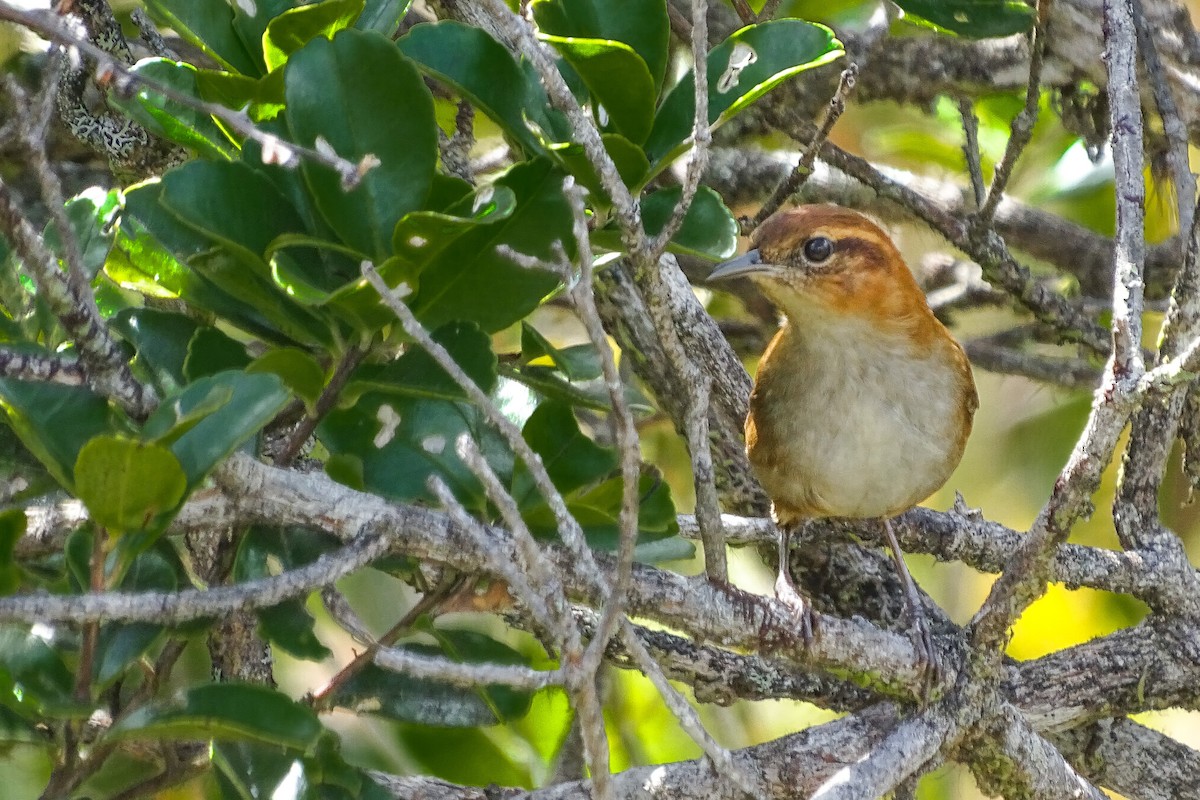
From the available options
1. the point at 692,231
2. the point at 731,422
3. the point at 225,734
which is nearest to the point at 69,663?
the point at 225,734

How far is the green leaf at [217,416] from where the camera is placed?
1.84 m

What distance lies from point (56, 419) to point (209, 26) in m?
0.85

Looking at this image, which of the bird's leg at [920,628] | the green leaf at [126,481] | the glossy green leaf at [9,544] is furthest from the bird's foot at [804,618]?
the glossy green leaf at [9,544]

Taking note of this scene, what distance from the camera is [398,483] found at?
2.33m

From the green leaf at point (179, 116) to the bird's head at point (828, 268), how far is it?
5.25 feet

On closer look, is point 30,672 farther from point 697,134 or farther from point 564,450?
point 697,134

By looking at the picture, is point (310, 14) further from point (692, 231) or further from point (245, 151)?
point (692, 231)

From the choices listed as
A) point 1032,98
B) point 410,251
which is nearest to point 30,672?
point 410,251

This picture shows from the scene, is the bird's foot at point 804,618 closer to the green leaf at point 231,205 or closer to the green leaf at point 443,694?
the green leaf at point 443,694

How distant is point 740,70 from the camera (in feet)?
8.39

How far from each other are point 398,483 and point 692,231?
764 millimetres

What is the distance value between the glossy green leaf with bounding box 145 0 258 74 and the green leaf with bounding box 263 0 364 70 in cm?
11

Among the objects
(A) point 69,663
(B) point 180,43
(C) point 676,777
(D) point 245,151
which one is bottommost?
(A) point 69,663

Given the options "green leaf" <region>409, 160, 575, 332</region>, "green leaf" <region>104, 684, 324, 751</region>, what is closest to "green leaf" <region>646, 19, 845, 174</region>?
"green leaf" <region>409, 160, 575, 332</region>
